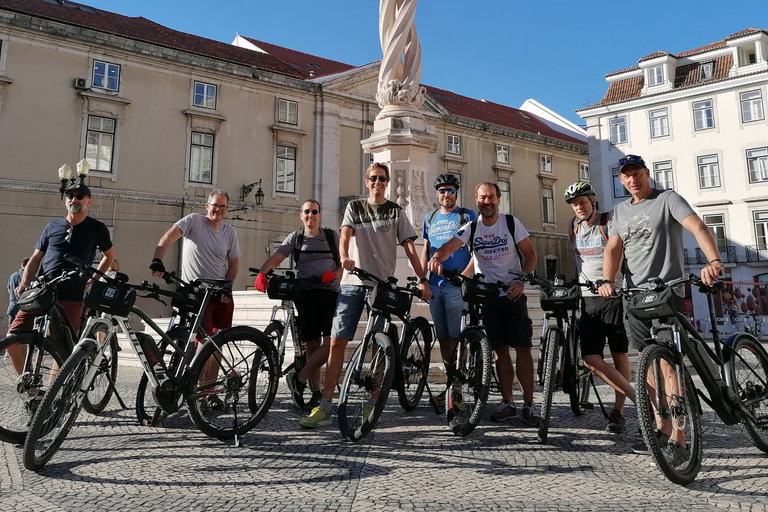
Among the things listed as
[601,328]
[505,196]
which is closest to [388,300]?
[601,328]

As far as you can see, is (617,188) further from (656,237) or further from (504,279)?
(656,237)

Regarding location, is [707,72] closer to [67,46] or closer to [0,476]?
[67,46]

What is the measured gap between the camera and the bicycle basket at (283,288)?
15.9 ft

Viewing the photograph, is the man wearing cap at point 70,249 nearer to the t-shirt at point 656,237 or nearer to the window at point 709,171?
the t-shirt at point 656,237

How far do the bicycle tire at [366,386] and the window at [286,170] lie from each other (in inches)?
866

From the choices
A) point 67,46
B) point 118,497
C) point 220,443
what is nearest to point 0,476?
point 118,497

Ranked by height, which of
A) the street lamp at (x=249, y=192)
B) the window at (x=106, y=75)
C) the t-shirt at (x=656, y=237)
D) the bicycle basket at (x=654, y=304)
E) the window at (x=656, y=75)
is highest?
the window at (x=656, y=75)

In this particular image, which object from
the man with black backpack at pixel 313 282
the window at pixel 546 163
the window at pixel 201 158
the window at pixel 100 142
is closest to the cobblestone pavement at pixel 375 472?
the man with black backpack at pixel 313 282

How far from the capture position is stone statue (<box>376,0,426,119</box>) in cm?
1012

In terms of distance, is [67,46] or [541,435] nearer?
[541,435]

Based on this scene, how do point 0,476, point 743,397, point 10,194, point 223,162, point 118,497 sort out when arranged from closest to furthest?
point 118,497 → point 0,476 → point 743,397 → point 10,194 → point 223,162

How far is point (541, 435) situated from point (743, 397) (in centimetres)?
127

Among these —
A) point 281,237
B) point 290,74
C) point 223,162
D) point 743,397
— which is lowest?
point 743,397

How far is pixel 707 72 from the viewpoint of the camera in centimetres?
3075
